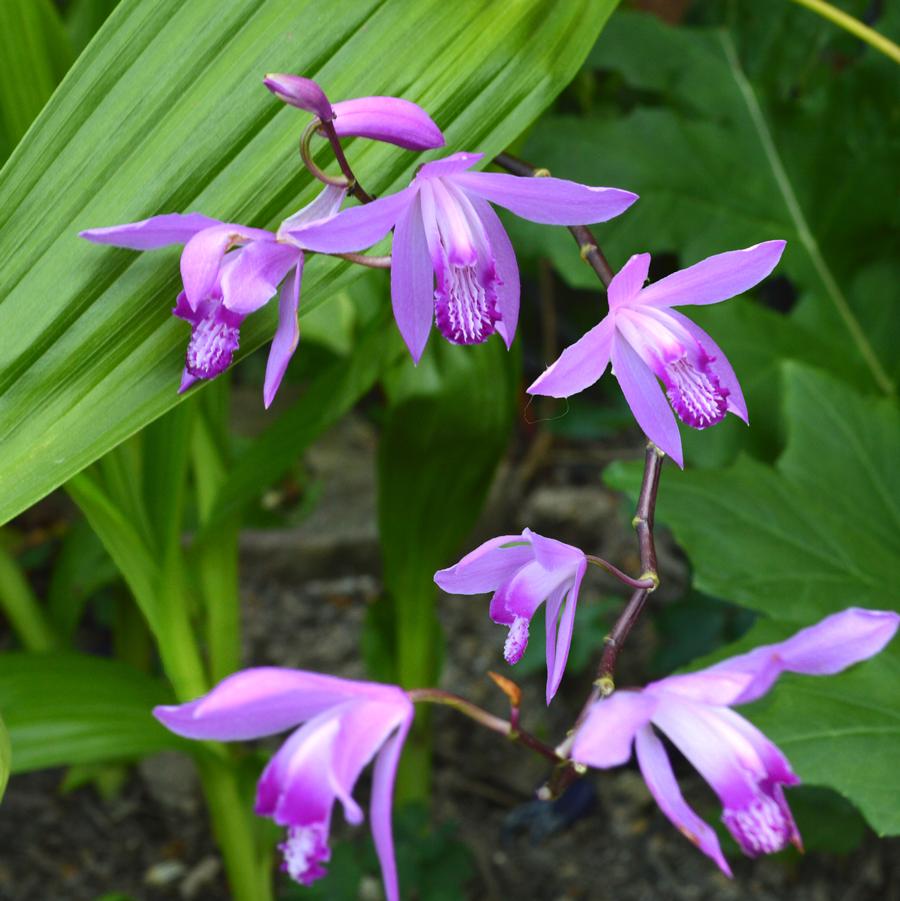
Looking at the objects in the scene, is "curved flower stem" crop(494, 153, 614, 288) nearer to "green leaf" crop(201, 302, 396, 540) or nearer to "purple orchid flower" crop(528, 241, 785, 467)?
"purple orchid flower" crop(528, 241, 785, 467)

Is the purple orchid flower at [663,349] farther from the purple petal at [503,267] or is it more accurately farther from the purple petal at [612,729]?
the purple petal at [612,729]

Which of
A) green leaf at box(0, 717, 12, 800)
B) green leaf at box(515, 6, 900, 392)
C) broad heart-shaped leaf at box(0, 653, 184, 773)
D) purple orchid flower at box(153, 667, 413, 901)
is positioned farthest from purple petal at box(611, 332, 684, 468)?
green leaf at box(515, 6, 900, 392)

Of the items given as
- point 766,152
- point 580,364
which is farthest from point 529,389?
point 766,152

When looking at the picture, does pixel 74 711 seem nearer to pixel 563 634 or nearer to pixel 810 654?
pixel 563 634

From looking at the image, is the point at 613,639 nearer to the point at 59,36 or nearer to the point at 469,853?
the point at 59,36

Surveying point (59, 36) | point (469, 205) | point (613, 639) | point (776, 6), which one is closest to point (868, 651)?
point (613, 639)
